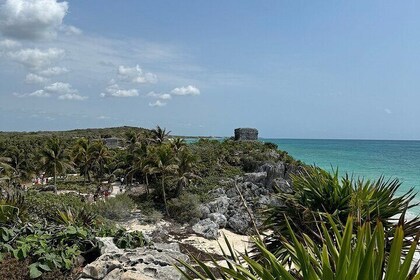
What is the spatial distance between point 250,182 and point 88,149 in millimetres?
19854

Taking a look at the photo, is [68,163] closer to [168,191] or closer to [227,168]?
[168,191]

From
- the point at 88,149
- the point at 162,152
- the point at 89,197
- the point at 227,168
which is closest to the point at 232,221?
the point at 162,152

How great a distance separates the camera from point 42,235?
745 cm

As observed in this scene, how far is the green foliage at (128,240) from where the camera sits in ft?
27.2

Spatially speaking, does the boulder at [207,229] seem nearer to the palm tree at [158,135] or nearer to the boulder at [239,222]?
the boulder at [239,222]

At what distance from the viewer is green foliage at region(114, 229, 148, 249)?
8.30m

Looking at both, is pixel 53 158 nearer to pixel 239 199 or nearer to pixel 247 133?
pixel 239 199

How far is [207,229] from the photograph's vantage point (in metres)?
25.0

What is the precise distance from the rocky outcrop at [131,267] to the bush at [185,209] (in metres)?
22.0

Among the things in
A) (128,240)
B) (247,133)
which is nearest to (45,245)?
(128,240)

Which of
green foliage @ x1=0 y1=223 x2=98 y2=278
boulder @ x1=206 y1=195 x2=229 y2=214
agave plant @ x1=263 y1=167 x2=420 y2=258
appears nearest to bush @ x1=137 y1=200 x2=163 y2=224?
boulder @ x1=206 y1=195 x2=229 y2=214

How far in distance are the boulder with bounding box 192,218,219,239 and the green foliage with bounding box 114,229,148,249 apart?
50.3 feet

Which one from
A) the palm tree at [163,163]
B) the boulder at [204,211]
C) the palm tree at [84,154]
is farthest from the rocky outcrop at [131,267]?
the palm tree at [84,154]

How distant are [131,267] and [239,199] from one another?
24407 mm
